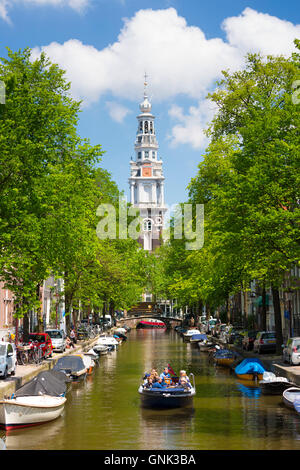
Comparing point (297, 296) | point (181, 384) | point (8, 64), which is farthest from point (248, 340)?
point (8, 64)

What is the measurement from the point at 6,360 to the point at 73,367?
7.96 meters

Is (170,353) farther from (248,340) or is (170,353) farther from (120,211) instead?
(120,211)

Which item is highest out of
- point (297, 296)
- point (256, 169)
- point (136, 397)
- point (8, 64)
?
point (8, 64)

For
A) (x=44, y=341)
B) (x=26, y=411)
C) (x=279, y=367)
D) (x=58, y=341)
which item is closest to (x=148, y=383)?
(x=26, y=411)

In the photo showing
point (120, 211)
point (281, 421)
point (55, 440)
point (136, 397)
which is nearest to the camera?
point (55, 440)

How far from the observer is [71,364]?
129ft

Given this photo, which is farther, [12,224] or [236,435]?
[12,224]

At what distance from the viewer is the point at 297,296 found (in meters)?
64.7

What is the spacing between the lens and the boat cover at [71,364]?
3878 centimetres

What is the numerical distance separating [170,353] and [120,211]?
21.6m

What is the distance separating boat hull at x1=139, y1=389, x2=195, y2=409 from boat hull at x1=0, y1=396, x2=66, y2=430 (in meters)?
4.47

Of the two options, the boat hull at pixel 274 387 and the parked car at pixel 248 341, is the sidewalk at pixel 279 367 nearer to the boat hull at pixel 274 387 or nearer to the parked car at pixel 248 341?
the boat hull at pixel 274 387

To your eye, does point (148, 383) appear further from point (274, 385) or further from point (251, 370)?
point (251, 370)
